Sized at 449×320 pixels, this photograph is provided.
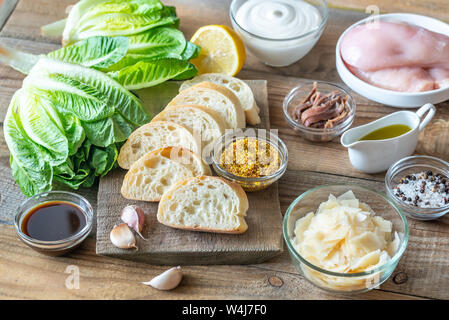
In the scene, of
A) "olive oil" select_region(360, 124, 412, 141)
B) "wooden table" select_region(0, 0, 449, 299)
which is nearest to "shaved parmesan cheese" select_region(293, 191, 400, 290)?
"wooden table" select_region(0, 0, 449, 299)

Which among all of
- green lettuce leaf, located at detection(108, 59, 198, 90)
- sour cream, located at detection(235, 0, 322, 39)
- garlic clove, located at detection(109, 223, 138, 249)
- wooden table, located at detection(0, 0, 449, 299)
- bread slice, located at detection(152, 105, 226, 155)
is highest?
sour cream, located at detection(235, 0, 322, 39)

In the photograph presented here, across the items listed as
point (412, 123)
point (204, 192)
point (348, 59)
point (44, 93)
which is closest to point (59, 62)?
point (44, 93)

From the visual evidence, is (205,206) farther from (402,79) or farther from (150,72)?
(402,79)

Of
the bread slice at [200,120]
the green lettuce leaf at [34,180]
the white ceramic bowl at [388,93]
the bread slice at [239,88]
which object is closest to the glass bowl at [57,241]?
the green lettuce leaf at [34,180]

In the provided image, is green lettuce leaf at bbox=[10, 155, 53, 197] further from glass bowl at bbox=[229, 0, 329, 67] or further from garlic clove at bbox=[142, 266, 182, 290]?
glass bowl at bbox=[229, 0, 329, 67]

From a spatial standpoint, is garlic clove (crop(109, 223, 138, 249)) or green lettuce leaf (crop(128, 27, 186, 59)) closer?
garlic clove (crop(109, 223, 138, 249))

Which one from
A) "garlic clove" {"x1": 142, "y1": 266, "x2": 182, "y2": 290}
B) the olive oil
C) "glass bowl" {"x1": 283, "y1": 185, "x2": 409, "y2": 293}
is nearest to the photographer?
"glass bowl" {"x1": 283, "y1": 185, "x2": 409, "y2": 293}

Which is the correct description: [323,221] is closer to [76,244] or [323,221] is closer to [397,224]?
[397,224]

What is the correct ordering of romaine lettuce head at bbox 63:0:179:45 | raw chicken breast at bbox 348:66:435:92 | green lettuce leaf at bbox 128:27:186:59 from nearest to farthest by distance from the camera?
raw chicken breast at bbox 348:66:435:92 → green lettuce leaf at bbox 128:27:186:59 → romaine lettuce head at bbox 63:0:179:45
